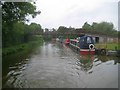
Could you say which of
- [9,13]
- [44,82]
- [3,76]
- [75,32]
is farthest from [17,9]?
[75,32]

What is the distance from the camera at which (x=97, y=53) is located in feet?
107

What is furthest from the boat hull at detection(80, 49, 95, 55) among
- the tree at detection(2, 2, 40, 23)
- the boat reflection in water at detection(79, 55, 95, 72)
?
the tree at detection(2, 2, 40, 23)

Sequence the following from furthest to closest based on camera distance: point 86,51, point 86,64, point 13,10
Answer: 1. point 86,51
2. point 13,10
3. point 86,64

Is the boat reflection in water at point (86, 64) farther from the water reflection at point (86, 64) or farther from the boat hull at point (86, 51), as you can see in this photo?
the boat hull at point (86, 51)

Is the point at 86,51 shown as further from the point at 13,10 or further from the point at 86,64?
the point at 13,10

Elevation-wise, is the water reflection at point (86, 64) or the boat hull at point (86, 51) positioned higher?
the boat hull at point (86, 51)

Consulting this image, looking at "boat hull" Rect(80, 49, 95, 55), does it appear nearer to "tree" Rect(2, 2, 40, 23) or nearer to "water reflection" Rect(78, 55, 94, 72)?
"water reflection" Rect(78, 55, 94, 72)

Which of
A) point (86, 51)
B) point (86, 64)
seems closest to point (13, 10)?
point (86, 64)

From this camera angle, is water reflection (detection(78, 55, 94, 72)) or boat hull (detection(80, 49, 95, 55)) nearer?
water reflection (detection(78, 55, 94, 72))

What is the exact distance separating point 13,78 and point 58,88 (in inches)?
173

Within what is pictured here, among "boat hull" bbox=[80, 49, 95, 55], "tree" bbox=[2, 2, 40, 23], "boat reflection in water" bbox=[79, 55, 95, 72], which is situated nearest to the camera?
"boat reflection in water" bbox=[79, 55, 95, 72]

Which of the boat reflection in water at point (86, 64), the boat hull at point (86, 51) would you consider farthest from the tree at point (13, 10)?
the boat hull at point (86, 51)

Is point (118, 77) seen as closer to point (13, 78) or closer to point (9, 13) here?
point (13, 78)

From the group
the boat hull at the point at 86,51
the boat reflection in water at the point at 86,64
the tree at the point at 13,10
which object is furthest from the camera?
the boat hull at the point at 86,51
